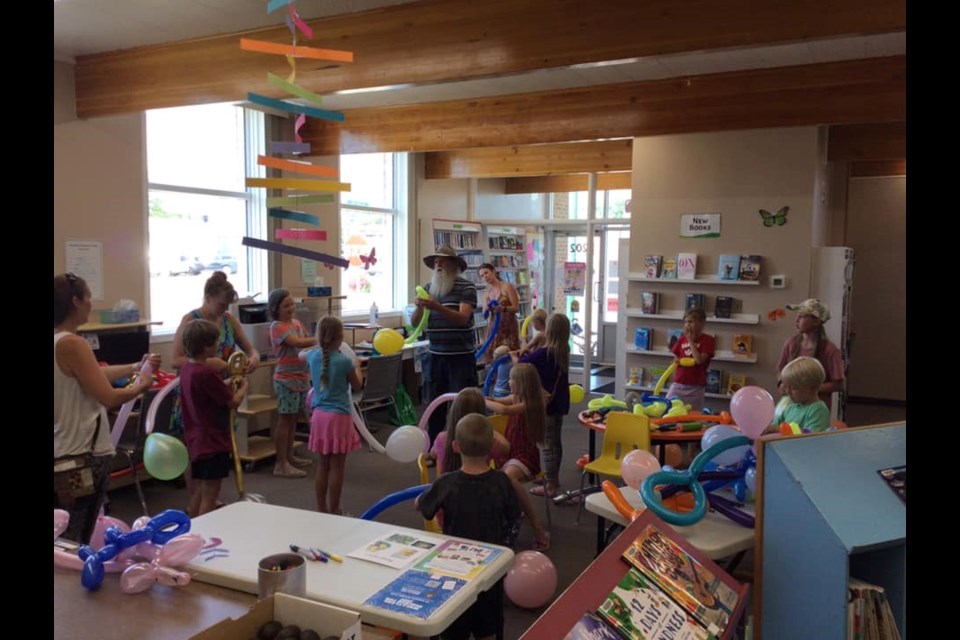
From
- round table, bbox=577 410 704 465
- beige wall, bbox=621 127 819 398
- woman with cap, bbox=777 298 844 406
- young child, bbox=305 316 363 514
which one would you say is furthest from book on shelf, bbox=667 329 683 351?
young child, bbox=305 316 363 514

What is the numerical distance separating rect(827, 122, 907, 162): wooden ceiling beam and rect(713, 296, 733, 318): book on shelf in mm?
2454

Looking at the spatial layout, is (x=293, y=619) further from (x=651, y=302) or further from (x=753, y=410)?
(x=651, y=302)

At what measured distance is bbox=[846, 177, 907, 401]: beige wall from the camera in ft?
28.0

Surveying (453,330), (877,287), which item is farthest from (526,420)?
(877,287)

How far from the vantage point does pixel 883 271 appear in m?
8.61

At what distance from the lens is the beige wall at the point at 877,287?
336 inches

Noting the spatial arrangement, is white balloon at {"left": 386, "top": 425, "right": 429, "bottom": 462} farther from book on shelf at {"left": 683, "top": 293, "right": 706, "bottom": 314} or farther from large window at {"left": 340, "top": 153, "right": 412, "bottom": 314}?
large window at {"left": 340, "top": 153, "right": 412, "bottom": 314}

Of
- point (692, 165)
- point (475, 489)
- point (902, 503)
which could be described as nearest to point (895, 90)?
point (692, 165)

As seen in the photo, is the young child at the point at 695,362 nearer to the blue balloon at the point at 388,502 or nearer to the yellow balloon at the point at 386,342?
the yellow balloon at the point at 386,342

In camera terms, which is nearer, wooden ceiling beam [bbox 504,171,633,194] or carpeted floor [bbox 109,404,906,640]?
carpeted floor [bbox 109,404,906,640]

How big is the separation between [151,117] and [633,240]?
14.5ft
